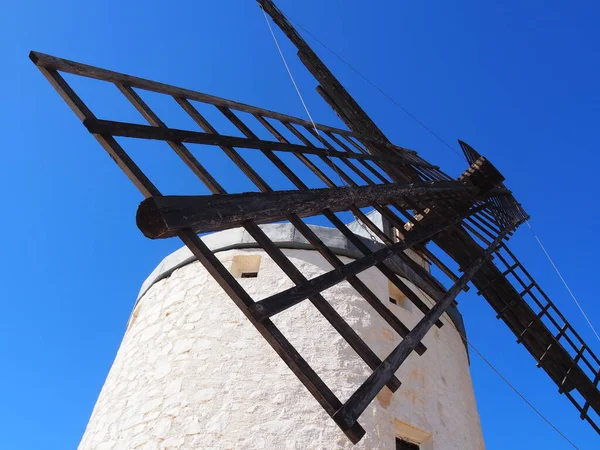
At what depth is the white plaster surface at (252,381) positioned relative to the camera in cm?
386

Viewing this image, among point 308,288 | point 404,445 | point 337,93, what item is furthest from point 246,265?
point 308,288

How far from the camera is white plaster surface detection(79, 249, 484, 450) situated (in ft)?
12.7

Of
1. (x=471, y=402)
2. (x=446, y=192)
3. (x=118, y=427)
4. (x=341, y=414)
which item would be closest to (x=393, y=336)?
(x=471, y=402)

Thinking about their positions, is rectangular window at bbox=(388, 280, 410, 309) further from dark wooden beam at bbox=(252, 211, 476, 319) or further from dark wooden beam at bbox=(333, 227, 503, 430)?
dark wooden beam at bbox=(252, 211, 476, 319)

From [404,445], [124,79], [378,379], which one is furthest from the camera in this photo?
[404,445]

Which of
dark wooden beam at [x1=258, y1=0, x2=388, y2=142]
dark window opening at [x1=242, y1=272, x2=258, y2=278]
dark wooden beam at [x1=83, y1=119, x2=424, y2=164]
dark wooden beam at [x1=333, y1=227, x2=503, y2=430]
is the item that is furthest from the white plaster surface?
dark wooden beam at [x1=258, y1=0, x2=388, y2=142]

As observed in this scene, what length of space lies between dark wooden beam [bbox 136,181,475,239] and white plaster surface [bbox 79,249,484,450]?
5.65 feet

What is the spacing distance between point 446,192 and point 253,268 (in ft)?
8.73

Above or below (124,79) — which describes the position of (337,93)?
above

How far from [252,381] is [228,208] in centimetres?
244

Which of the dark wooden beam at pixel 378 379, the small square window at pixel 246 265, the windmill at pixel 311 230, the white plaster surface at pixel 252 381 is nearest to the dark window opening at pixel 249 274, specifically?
the small square window at pixel 246 265

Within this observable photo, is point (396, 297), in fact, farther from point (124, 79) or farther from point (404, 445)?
point (124, 79)

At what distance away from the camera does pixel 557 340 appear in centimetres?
626

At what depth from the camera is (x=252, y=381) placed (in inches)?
161
